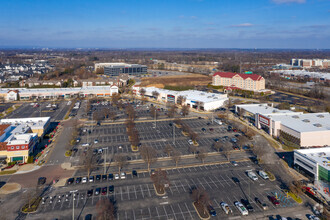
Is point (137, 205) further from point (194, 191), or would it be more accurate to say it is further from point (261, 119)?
point (261, 119)

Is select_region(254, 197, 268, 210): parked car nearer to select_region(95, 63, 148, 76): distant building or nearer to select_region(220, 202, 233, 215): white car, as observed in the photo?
select_region(220, 202, 233, 215): white car

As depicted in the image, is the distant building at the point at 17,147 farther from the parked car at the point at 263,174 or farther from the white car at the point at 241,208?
the parked car at the point at 263,174

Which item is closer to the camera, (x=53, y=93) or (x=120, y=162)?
(x=120, y=162)

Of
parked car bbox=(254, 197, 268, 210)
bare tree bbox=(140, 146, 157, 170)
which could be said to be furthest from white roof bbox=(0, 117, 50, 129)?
parked car bbox=(254, 197, 268, 210)

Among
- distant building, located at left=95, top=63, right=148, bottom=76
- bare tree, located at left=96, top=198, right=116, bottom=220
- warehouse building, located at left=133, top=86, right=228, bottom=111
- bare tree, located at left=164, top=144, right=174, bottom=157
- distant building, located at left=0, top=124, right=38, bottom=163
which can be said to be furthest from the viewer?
distant building, located at left=95, top=63, right=148, bottom=76

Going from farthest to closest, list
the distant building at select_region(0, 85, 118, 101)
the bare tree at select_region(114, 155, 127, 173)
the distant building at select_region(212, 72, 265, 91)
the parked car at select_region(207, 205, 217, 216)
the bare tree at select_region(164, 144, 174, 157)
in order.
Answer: the distant building at select_region(212, 72, 265, 91), the distant building at select_region(0, 85, 118, 101), the bare tree at select_region(164, 144, 174, 157), the bare tree at select_region(114, 155, 127, 173), the parked car at select_region(207, 205, 217, 216)

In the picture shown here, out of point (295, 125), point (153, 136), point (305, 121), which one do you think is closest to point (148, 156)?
point (153, 136)

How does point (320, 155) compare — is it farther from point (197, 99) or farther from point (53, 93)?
point (53, 93)
